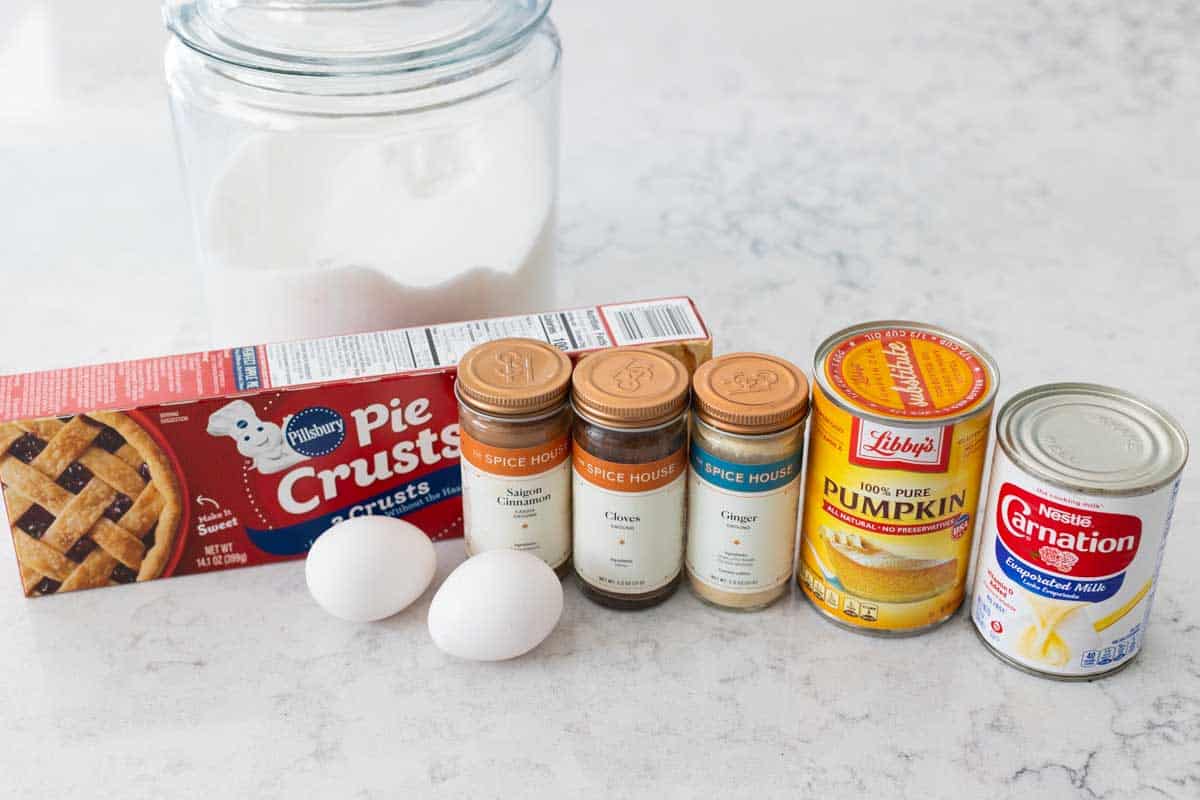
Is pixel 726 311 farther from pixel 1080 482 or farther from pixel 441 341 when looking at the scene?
pixel 1080 482

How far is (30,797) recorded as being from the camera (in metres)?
1.09

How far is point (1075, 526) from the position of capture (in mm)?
1101

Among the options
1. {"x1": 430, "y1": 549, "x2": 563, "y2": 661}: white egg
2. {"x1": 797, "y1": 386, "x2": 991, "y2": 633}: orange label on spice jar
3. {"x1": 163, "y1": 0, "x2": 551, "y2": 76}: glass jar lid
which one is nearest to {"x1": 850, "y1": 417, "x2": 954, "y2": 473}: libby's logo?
{"x1": 797, "y1": 386, "x2": 991, "y2": 633}: orange label on spice jar

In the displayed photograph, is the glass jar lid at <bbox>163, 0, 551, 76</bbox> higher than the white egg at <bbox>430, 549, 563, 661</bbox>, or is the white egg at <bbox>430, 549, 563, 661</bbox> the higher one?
the glass jar lid at <bbox>163, 0, 551, 76</bbox>

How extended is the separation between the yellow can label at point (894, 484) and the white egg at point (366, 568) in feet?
1.10

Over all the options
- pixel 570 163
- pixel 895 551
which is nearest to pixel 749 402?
pixel 895 551

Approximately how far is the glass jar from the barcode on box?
17cm

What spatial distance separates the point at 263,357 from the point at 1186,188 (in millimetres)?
1241

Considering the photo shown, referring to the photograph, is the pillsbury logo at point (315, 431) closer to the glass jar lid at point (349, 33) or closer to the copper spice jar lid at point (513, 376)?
the copper spice jar lid at point (513, 376)

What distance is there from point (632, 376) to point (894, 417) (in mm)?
213

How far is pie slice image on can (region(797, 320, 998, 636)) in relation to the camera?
1.13 meters

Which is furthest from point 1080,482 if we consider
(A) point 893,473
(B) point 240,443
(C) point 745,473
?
(B) point 240,443

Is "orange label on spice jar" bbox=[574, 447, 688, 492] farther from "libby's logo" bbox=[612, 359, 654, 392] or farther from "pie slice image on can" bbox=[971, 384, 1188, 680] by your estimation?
"pie slice image on can" bbox=[971, 384, 1188, 680]

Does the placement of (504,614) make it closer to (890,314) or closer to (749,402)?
(749,402)
